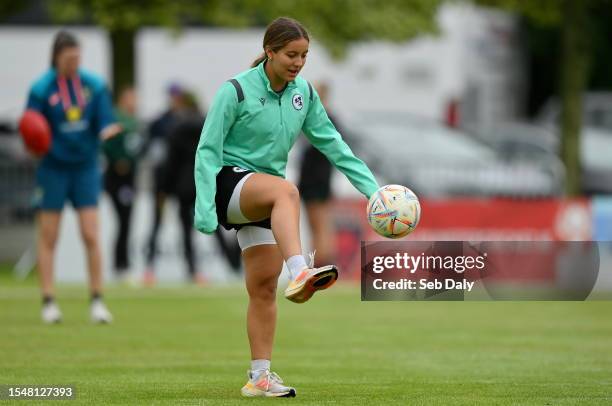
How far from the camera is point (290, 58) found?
7.91m

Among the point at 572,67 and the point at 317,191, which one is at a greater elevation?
the point at 572,67

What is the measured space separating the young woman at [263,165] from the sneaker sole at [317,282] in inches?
8.7

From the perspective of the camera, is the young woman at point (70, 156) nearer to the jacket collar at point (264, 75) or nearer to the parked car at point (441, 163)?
the jacket collar at point (264, 75)

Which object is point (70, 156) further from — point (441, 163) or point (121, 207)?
point (441, 163)

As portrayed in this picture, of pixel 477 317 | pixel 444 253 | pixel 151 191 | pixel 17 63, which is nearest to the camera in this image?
pixel 444 253

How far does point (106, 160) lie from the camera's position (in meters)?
18.8

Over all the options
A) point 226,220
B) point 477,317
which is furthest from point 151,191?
point 226,220

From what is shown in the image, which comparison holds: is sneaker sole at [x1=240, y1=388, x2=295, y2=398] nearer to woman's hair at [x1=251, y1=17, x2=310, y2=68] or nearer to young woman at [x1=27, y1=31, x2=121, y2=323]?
woman's hair at [x1=251, y1=17, x2=310, y2=68]

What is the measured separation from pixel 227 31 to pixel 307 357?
1793 cm

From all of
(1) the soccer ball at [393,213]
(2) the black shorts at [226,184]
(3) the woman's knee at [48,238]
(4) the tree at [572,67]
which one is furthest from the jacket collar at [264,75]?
(4) the tree at [572,67]

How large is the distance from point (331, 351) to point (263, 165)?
124 inches

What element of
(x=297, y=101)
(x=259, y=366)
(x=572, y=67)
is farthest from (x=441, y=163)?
(x=259, y=366)

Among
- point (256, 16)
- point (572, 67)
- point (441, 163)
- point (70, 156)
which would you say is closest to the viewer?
point (70, 156)

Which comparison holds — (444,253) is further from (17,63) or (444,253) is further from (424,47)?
(424,47)
